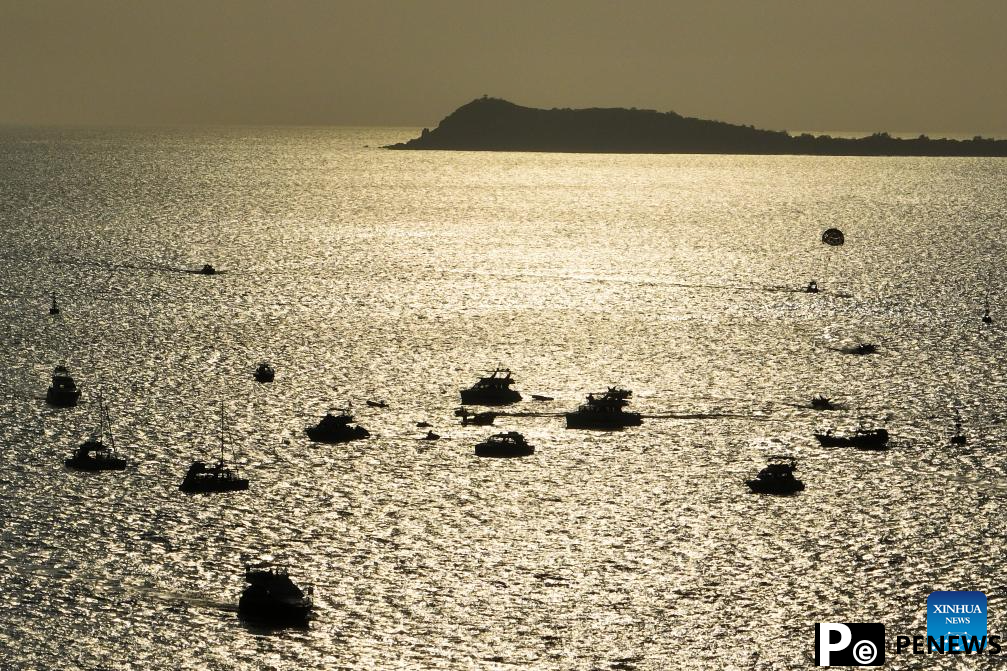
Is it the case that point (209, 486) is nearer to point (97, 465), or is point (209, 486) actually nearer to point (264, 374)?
point (97, 465)

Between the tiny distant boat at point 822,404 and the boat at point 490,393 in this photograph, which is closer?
the boat at point 490,393

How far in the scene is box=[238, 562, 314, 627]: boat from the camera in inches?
3081

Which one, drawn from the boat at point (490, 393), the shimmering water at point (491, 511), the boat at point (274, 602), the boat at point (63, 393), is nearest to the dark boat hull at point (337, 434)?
the shimmering water at point (491, 511)

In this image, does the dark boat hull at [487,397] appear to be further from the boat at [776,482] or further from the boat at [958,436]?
the boat at [958,436]

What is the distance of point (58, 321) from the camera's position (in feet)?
582

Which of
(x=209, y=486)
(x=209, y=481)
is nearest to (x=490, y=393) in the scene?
(x=209, y=481)

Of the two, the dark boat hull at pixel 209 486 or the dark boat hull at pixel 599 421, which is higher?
the dark boat hull at pixel 599 421

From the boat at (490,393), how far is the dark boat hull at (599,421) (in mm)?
8373

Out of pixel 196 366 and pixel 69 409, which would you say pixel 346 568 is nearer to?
pixel 69 409

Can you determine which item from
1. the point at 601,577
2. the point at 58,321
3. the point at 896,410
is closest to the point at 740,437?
the point at 896,410

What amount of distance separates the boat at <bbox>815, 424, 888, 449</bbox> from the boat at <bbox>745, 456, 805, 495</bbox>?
13734 mm

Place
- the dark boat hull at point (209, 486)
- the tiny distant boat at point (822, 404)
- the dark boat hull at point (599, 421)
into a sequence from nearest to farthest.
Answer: the dark boat hull at point (209, 486) < the dark boat hull at point (599, 421) < the tiny distant boat at point (822, 404)

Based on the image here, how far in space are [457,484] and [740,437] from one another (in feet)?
96.6

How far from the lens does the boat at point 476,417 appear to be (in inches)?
4909
